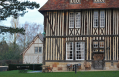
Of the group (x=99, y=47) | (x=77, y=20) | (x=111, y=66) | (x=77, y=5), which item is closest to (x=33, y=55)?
(x=77, y=20)

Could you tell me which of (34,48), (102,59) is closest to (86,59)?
(102,59)

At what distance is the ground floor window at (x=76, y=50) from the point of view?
22250 millimetres

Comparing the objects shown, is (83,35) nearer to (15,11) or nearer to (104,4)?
(104,4)

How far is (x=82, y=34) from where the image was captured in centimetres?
2231

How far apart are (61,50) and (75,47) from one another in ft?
4.54

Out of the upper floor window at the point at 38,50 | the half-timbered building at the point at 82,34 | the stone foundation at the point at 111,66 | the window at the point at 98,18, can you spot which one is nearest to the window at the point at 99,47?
the half-timbered building at the point at 82,34

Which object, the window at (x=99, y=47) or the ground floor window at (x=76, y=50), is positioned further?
the ground floor window at (x=76, y=50)

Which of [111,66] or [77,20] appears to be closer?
[111,66]

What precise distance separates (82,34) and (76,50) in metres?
1.65

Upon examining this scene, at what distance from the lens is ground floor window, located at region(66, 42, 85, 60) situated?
22.2 m

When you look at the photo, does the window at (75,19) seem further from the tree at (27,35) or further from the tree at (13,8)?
the tree at (27,35)

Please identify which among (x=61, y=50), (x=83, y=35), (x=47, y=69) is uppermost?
(x=83, y=35)

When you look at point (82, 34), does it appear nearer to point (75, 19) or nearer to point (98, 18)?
point (75, 19)

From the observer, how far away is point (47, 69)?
21750mm
